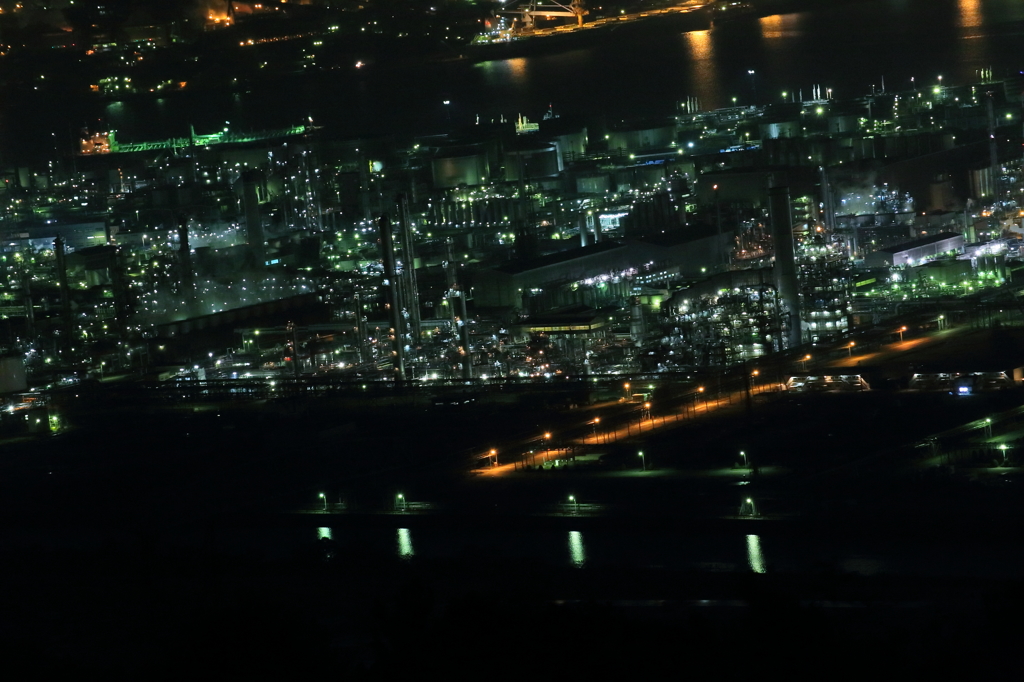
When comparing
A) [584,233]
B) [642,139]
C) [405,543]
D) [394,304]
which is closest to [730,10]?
[642,139]

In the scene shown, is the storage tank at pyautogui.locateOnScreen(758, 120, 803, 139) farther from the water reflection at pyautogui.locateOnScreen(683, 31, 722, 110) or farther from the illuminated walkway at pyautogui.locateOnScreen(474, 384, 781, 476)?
the illuminated walkway at pyautogui.locateOnScreen(474, 384, 781, 476)

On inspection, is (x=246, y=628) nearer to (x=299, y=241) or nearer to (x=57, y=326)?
(x=57, y=326)

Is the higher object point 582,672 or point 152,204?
point 152,204

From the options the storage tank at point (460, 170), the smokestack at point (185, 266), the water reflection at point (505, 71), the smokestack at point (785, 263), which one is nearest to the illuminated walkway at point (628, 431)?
the smokestack at point (785, 263)

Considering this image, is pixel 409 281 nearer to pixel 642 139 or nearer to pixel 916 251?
pixel 916 251

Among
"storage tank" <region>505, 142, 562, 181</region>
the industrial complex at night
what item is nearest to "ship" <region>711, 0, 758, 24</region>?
the industrial complex at night

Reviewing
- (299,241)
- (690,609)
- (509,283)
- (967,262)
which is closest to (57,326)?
(299,241)

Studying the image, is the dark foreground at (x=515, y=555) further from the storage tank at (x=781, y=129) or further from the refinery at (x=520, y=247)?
the storage tank at (x=781, y=129)
